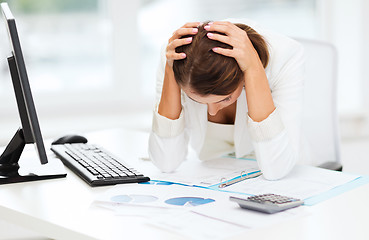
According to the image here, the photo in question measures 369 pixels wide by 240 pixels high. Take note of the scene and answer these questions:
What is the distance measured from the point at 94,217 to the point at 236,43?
1.75 feet

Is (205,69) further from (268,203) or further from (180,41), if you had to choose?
(268,203)

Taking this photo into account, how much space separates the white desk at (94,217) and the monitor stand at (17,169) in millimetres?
23

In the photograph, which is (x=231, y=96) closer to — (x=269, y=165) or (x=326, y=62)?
(x=269, y=165)

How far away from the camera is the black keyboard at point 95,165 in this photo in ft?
4.10

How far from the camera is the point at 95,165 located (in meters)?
1.38

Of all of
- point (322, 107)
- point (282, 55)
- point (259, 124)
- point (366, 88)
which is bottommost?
point (366, 88)

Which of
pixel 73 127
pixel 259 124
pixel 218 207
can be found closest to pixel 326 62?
pixel 259 124

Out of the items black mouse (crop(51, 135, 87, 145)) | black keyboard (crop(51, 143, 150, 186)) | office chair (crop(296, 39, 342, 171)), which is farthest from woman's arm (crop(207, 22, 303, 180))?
black mouse (crop(51, 135, 87, 145))

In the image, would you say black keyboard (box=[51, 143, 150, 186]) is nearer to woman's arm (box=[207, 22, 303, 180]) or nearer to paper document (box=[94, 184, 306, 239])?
paper document (box=[94, 184, 306, 239])

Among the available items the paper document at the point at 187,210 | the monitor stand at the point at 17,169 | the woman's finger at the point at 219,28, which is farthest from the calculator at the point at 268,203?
the monitor stand at the point at 17,169

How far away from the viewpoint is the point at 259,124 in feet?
4.40

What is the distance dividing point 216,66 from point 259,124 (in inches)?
9.0

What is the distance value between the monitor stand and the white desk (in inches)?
0.9

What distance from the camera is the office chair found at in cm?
187
